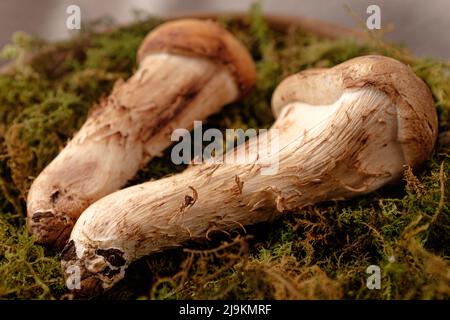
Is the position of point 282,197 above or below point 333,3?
below

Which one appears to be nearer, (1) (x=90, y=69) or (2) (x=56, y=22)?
(1) (x=90, y=69)

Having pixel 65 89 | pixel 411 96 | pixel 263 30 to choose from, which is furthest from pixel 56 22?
pixel 411 96

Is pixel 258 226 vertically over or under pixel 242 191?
under

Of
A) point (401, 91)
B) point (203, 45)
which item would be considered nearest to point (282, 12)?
point (203, 45)

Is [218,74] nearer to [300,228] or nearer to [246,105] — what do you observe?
[246,105]

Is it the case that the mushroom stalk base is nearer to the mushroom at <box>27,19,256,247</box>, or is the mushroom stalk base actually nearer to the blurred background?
the mushroom at <box>27,19,256,247</box>

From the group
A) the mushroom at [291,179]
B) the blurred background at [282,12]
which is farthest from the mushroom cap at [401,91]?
the blurred background at [282,12]

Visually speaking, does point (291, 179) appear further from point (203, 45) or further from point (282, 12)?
point (282, 12)
